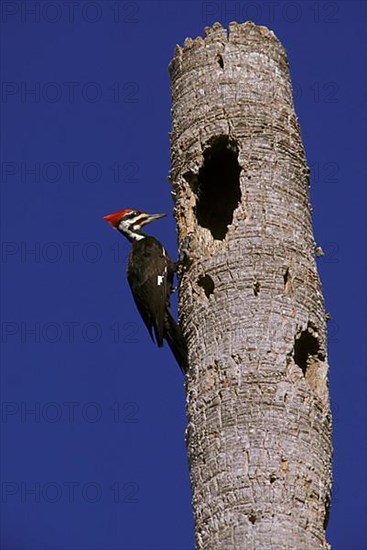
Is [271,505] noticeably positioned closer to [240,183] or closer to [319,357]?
[319,357]

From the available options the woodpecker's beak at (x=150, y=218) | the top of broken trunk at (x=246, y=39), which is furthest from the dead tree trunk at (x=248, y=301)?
the woodpecker's beak at (x=150, y=218)

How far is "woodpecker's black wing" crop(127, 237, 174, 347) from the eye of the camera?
7.90 metres

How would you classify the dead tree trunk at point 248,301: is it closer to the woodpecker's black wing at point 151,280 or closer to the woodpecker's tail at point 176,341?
the woodpecker's tail at point 176,341

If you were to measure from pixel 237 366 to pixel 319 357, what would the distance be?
0.60 metres

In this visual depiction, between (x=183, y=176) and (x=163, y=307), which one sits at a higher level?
(x=183, y=176)

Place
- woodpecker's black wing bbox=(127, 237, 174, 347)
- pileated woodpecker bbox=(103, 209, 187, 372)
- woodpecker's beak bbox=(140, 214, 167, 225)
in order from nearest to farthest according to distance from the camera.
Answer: pileated woodpecker bbox=(103, 209, 187, 372) < woodpecker's black wing bbox=(127, 237, 174, 347) < woodpecker's beak bbox=(140, 214, 167, 225)

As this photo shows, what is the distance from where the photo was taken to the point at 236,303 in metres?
6.89

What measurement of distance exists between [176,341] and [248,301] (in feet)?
1.96

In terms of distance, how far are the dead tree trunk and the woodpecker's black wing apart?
1.36ft

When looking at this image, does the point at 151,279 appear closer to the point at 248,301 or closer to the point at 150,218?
the point at 150,218

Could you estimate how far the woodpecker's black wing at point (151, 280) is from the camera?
790 cm

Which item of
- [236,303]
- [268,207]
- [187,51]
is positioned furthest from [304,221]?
[187,51]

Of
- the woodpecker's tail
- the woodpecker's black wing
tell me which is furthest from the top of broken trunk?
the woodpecker's tail

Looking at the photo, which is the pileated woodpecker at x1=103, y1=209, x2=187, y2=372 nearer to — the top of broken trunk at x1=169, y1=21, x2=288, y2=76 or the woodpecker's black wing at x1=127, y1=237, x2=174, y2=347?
the woodpecker's black wing at x1=127, y1=237, x2=174, y2=347
